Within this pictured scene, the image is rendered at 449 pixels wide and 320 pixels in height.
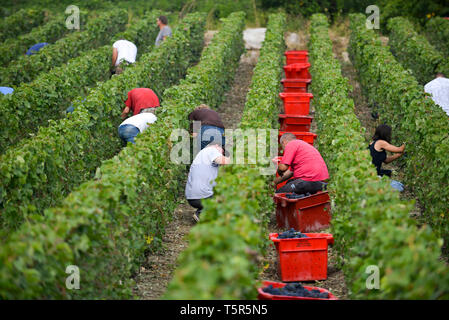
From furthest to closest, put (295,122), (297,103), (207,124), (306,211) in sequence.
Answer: (297,103) → (295,122) → (207,124) → (306,211)

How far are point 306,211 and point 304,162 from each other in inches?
31.2

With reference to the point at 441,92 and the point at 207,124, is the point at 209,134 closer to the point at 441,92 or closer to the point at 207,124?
the point at 207,124

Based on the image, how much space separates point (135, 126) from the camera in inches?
400

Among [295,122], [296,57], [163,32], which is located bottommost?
[295,122]

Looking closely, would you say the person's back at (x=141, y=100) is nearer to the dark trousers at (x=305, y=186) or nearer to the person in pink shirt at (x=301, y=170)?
the person in pink shirt at (x=301, y=170)

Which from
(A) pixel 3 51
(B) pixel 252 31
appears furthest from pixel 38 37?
(B) pixel 252 31

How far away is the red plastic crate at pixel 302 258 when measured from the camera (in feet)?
23.1

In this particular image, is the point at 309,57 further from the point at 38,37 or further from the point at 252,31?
the point at 38,37

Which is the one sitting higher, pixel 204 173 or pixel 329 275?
pixel 204 173

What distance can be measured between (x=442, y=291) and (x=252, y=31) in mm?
18588

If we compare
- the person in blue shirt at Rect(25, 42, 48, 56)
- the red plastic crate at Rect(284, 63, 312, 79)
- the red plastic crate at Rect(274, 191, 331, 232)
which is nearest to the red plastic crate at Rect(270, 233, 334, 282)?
the red plastic crate at Rect(274, 191, 331, 232)

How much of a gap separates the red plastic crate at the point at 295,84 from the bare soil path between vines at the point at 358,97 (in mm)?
1342

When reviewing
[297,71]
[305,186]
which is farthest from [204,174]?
[297,71]

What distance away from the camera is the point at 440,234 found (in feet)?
26.0
